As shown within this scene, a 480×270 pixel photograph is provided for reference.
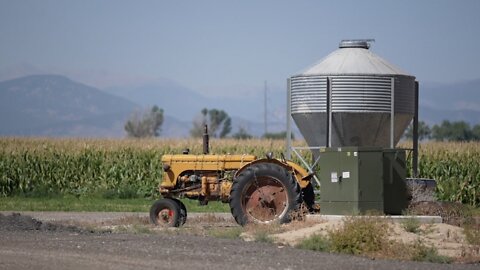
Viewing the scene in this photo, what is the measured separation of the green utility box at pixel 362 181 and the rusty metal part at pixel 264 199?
951 millimetres

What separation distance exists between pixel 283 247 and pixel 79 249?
3.47 m

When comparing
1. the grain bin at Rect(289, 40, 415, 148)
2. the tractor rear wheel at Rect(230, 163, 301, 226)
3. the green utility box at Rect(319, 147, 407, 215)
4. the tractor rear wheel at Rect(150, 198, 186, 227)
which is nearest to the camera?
the green utility box at Rect(319, 147, 407, 215)

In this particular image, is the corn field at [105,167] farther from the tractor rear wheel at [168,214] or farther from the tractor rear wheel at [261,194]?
the tractor rear wheel at [261,194]

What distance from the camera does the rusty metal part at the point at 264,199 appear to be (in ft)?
75.3

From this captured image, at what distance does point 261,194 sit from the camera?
2300 centimetres

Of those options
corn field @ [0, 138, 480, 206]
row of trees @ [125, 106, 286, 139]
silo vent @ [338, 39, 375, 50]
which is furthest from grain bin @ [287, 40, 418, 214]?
row of trees @ [125, 106, 286, 139]

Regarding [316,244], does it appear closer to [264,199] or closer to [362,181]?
[362,181]

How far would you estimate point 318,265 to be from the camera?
16.4 meters

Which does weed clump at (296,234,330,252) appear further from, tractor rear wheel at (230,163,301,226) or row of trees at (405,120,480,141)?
row of trees at (405,120,480,141)

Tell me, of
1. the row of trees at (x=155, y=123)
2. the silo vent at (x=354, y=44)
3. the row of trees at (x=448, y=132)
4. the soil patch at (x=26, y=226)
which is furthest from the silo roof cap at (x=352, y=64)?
the row of trees at (x=155, y=123)

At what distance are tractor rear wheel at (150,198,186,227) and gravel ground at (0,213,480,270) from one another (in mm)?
3509

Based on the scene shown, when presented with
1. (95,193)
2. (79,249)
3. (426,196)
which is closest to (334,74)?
(426,196)

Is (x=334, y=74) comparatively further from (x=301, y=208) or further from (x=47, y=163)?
(x=47, y=163)

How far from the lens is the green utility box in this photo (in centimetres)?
2266
